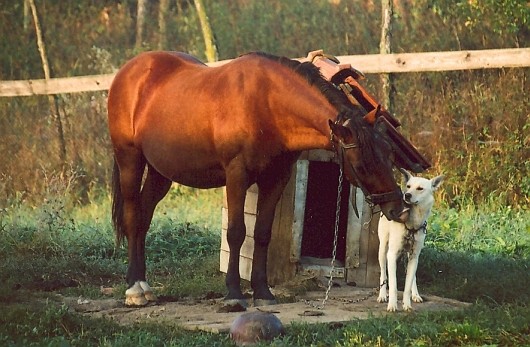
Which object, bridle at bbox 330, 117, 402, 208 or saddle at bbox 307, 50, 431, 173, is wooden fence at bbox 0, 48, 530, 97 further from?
bridle at bbox 330, 117, 402, 208

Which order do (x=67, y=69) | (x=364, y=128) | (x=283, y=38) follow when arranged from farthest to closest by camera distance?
(x=67, y=69), (x=283, y=38), (x=364, y=128)

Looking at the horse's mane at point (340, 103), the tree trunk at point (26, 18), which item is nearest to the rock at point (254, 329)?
the horse's mane at point (340, 103)

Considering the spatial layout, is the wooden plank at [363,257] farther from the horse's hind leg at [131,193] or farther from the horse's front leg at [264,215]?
the horse's hind leg at [131,193]

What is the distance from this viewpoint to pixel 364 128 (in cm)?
695

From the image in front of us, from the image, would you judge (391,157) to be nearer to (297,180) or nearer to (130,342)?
(297,180)

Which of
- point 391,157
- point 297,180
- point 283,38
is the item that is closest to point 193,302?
point 297,180

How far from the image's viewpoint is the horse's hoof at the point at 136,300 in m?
7.98

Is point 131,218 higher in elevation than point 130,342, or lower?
higher

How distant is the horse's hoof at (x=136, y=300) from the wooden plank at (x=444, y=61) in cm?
471

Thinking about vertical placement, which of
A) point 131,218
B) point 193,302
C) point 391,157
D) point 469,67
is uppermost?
point 469,67

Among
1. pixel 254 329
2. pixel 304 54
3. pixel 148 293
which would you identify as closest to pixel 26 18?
pixel 304 54

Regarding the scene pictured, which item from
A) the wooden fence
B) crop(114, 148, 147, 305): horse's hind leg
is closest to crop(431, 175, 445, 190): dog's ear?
crop(114, 148, 147, 305): horse's hind leg

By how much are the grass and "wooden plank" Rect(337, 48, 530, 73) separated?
1.57 m

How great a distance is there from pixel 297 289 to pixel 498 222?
11.4 ft
